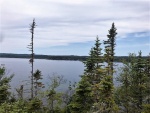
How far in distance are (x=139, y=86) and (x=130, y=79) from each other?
3.38m

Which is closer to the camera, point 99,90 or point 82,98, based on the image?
point 99,90

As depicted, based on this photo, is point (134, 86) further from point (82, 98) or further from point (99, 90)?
point (99, 90)

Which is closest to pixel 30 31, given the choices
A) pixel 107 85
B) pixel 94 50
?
pixel 94 50

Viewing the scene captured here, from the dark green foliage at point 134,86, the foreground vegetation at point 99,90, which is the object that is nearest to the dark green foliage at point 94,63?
the foreground vegetation at point 99,90

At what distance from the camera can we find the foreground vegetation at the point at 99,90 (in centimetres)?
2833

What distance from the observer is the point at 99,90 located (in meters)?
29.5

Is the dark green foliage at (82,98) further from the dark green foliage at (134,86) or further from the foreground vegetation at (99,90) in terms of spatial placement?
the dark green foliage at (134,86)

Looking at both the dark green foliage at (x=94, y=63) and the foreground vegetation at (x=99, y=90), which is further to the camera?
the dark green foliage at (x=94, y=63)

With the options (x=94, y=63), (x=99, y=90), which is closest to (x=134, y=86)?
(x=94, y=63)

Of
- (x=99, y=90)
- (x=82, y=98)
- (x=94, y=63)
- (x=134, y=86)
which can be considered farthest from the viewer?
(x=134, y=86)

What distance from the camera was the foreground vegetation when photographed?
28328 mm

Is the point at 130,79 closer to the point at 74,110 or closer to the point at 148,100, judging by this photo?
the point at 148,100

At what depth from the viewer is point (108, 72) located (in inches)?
1208

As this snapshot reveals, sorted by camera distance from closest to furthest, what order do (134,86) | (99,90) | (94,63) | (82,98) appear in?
(99,90)
(82,98)
(94,63)
(134,86)
